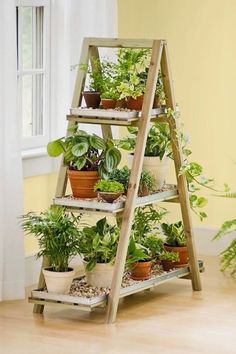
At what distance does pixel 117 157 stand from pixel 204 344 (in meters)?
1.06

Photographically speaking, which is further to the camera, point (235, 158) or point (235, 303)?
point (235, 158)

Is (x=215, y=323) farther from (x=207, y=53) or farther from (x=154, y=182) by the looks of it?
(x=207, y=53)

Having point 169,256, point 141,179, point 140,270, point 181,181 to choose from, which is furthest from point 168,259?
point 141,179

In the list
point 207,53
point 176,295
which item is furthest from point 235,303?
point 207,53

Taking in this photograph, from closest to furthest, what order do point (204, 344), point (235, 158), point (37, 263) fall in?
point (204, 344), point (37, 263), point (235, 158)

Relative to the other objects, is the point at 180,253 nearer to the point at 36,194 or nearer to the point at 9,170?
the point at 36,194

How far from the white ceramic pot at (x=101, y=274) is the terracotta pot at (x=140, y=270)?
8.9 inches

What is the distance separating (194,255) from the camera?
223 inches

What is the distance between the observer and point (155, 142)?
5.45 m

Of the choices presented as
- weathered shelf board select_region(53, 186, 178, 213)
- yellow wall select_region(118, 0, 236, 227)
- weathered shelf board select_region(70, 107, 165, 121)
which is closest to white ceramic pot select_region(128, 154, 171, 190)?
weathered shelf board select_region(53, 186, 178, 213)

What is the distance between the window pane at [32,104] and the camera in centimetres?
592

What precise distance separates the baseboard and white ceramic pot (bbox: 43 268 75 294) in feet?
5.53

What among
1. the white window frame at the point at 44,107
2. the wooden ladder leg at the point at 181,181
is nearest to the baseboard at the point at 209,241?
the wooden ladder leg at the point at 181,181

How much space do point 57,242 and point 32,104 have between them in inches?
45.9
